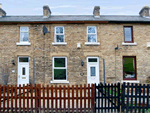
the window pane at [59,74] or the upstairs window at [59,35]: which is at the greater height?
the upstairs window at [59,35]

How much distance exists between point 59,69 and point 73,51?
1.98 meters

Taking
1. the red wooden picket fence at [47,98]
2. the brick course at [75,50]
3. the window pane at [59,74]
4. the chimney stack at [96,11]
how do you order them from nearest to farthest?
the red wooden picket fence at [47,98] < the brick course at [75,50] < the window pane at [59,74] < the chimney stack at [96,11]

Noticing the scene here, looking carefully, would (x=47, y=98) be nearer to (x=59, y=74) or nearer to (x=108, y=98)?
(x=108, y=98)

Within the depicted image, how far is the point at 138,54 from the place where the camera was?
10227 mm

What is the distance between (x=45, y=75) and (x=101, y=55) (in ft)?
16.8

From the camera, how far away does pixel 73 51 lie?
33.6 feet

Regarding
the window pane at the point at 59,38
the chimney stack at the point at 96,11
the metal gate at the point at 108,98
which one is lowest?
the metal gate at the point at 108,98

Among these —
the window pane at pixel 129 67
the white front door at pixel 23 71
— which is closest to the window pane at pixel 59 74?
the white front door at pixel 23 71

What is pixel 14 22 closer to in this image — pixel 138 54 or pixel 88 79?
pixel 88 79

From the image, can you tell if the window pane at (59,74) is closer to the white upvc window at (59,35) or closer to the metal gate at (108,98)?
the white upvc window at (59,35)

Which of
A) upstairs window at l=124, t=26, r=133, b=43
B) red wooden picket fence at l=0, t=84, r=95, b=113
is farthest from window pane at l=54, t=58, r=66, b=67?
upstairs window at l=124, t=26, r=133, b=43

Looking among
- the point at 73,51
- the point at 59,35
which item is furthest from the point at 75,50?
the point at 59,35

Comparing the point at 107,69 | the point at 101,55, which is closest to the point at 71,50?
the point at 101,55

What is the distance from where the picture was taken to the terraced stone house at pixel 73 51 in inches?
397
